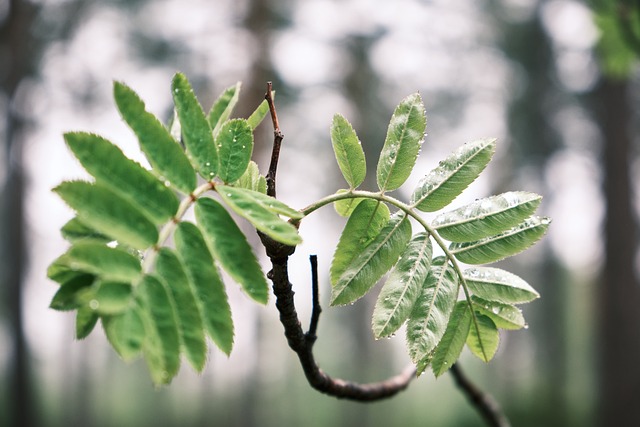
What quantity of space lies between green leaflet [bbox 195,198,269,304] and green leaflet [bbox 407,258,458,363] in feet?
0.87

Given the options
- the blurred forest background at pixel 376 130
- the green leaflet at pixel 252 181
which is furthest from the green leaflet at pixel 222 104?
the blurred forest background at pixel 376 130

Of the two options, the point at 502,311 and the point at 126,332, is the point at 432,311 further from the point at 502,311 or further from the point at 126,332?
the point at 126,332

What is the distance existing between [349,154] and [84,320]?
54 centimetres

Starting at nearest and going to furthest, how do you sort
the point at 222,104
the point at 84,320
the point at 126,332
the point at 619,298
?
the point at 126,332 → the point at 84,320 → the point at 222,104 → the point at 619,298

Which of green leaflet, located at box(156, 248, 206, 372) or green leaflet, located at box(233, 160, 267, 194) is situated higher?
green leaflet, located at box(233, 160, 267, 194)

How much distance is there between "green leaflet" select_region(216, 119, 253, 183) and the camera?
0.95 m

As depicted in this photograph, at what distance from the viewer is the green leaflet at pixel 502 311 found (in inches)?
39.8

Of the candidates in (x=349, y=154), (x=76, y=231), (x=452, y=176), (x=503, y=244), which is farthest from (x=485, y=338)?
(x=76, y=231)

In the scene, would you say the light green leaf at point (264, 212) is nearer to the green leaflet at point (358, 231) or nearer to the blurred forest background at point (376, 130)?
the green leaflet at point (358, 231)

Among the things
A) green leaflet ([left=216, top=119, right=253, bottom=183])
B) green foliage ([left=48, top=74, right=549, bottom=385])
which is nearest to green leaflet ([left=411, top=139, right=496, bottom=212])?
green foliage ([left=48, top=74, right=549, bottom=385])

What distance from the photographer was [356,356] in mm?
19219

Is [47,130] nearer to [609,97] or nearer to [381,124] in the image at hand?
[381,124]

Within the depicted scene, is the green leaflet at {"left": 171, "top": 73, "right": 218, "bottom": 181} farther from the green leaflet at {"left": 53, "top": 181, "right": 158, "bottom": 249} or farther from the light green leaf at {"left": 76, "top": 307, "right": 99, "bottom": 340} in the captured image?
the light green leaf at {"left": 76, "top": 307, "right": 99, "bottom": 340}

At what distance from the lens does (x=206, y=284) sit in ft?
2.70
